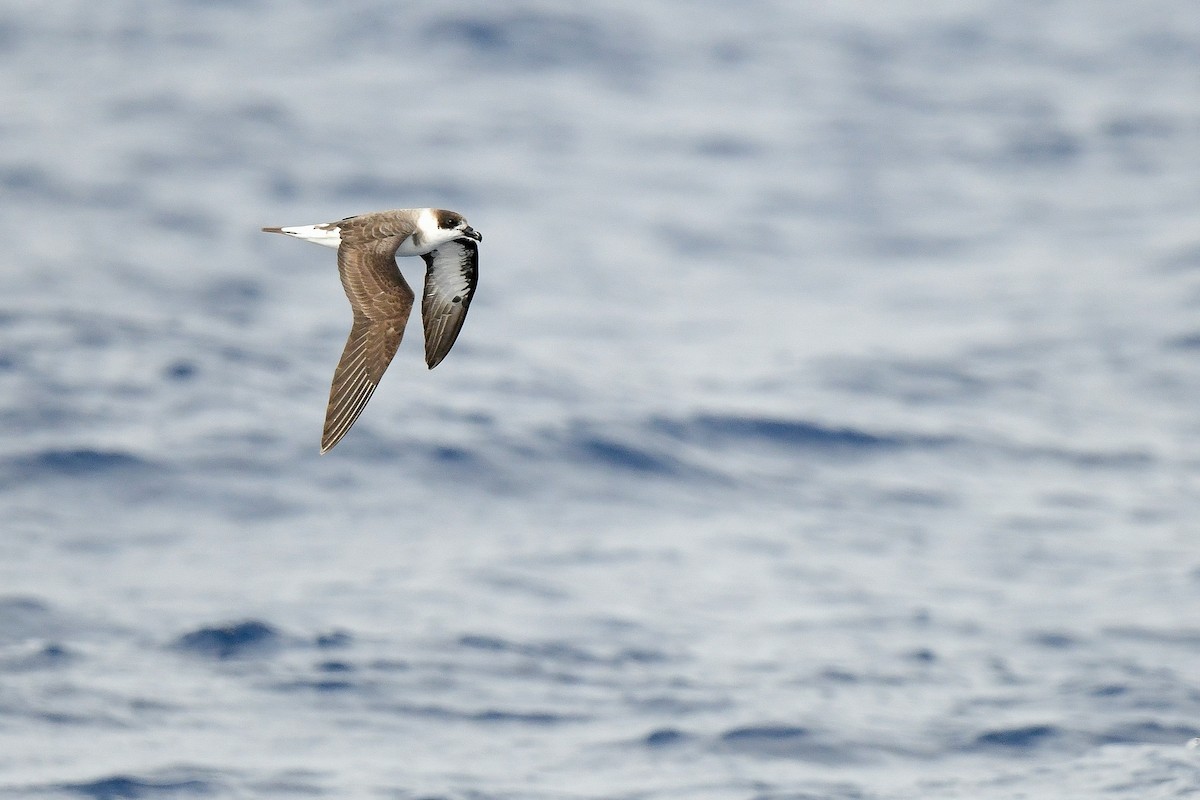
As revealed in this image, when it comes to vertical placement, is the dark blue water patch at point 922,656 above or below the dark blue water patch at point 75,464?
below

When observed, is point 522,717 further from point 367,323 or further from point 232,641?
point 367,323

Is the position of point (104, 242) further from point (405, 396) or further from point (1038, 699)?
point (1038, 699)

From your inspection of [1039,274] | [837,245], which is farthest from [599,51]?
[1039,274]

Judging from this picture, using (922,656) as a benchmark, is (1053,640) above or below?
above

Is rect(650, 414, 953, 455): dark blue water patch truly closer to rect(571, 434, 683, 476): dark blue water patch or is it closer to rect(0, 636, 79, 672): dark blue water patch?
rect(571, 434, 683, 476): dark blue water patch

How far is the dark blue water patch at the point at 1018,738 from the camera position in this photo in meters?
17.8

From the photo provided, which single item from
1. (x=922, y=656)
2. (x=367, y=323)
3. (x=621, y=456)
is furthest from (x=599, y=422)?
(x=367, y=323)

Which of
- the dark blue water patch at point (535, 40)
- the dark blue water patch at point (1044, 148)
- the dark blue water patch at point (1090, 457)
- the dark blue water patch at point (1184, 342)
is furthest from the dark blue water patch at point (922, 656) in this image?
the dark blue water patch at point (535, 40)

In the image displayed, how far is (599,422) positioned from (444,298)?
1201 centimetres

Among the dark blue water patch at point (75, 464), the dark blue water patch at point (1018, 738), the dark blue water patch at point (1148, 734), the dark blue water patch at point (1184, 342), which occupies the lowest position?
the dark blue water patch at point (1018, 738)

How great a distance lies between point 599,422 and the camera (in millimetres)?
23312

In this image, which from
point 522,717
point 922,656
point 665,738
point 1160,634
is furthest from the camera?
point 1160,634

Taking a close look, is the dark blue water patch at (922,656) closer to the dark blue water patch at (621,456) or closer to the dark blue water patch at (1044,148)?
the dark blue water patch at (621,456)

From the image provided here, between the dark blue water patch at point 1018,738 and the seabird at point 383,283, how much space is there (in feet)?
29.3
